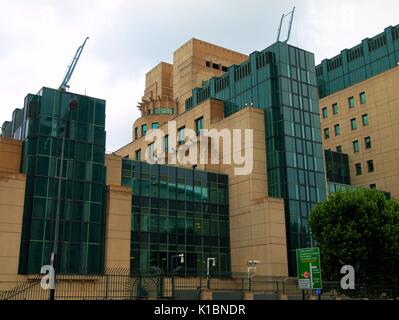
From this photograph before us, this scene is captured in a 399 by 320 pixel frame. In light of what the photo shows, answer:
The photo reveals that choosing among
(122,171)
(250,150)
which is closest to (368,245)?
(250,150)

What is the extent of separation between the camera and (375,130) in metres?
77.9

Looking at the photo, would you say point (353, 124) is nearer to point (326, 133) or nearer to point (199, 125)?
point (326, 133)

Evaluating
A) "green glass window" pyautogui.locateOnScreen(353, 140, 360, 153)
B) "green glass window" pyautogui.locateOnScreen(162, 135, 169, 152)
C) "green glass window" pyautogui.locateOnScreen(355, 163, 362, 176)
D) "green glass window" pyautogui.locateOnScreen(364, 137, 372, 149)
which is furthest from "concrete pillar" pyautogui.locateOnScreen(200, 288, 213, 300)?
"green glass window" pyautogui.locateOnScreen(353, 140, 360, 153)

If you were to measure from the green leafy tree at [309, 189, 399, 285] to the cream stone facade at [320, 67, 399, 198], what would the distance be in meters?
28.7

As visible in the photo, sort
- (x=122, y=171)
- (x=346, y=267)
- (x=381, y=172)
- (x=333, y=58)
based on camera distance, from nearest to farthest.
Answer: (x=346, y=267)
(x=122, y=171)
(x=381, y=172)
(x=333, y=58)

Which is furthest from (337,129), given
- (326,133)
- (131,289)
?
(131,289)

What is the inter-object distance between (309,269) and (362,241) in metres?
12.1

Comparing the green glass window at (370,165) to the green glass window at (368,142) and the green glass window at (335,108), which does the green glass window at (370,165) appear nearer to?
the green glass window at (368,142)

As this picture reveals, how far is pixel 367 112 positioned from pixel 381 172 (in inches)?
436

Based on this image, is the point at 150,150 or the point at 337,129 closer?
the point at 337,129

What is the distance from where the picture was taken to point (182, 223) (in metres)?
59.0

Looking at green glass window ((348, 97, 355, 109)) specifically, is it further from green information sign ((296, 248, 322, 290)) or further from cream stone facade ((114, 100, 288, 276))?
green information sign ((296, 248, 322, 290))

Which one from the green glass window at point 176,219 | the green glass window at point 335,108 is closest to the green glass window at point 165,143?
the green glass window at point 176,219
